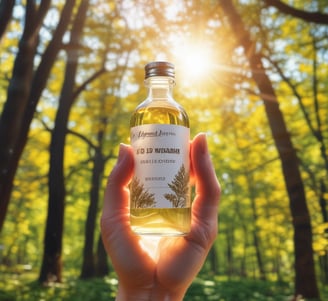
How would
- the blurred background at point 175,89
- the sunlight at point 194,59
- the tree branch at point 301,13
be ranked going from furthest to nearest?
1. the sunlight at point 194,59
2. the blurred background at point 175,89
3. the tree branch at point 301,13

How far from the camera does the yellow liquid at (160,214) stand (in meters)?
2.38

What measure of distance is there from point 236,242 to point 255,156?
20911 mm

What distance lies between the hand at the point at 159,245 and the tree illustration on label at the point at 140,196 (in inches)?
4.9

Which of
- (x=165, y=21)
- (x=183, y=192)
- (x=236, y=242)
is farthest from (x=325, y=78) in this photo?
(x=236, y=242)

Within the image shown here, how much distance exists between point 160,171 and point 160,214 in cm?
24

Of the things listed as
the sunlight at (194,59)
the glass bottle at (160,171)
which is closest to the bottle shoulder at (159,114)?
the glass bottle at (160,171)

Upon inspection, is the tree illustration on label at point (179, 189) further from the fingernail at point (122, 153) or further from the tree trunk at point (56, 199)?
the tree trunk at point (56, 199)

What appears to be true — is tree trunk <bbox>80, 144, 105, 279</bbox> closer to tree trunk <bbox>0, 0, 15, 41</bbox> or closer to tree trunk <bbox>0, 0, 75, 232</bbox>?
tree trunk <bbox>0, 0, 75, 232</bbox>

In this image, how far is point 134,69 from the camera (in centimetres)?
1226

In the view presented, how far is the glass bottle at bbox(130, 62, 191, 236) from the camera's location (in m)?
2.38

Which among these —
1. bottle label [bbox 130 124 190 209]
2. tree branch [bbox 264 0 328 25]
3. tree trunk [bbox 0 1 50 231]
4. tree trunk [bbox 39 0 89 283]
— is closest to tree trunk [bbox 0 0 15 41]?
tree trunk [bbox 0 1 50 231]

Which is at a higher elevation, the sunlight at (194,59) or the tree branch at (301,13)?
the sunlight at (194,59)

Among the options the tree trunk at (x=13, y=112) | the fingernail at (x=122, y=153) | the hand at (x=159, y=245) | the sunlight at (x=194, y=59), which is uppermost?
the sunlight at (x=194, y=59)

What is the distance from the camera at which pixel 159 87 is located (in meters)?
2.60
